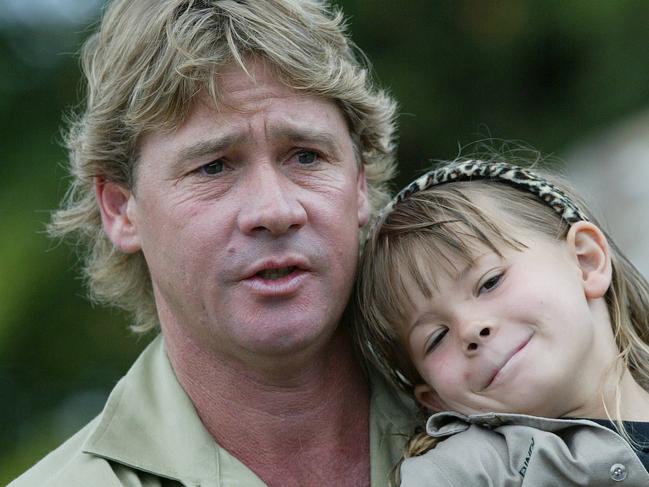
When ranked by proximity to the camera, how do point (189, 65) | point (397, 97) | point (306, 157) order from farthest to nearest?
1. point (397, 97)
2. point (306, 157)
3. point (189, 65)

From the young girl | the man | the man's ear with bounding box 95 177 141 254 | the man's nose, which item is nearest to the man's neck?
the man

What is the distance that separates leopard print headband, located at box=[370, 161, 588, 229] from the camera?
3419 mm

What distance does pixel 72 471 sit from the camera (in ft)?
11.1

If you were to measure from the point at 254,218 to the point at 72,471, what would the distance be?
0.82 meters

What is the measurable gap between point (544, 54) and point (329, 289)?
11.4 ft

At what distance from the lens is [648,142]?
687cm

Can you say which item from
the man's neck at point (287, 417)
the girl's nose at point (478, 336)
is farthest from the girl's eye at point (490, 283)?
the man's neck at point (287, 417)

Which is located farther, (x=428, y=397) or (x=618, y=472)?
(x=428, y=397)

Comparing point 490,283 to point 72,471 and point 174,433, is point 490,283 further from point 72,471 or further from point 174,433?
point 72,471

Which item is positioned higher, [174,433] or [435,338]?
[435,338]

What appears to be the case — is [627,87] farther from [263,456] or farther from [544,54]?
[263,456]

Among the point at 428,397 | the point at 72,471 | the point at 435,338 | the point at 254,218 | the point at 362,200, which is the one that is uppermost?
the point at 254,218

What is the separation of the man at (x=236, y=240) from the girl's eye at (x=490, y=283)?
43 centimetres

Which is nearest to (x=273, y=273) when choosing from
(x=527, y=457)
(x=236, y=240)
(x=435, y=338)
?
(x=236, y=240)
